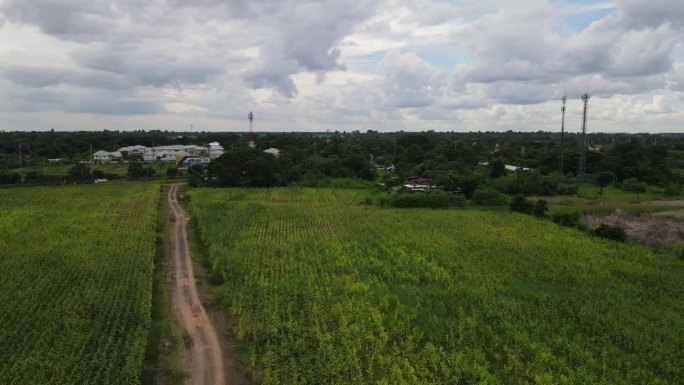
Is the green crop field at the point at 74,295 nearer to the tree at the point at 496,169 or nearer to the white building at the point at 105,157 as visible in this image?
the tree at the point at 496,169

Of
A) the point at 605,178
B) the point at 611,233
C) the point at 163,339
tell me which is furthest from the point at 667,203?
the point at 163,339

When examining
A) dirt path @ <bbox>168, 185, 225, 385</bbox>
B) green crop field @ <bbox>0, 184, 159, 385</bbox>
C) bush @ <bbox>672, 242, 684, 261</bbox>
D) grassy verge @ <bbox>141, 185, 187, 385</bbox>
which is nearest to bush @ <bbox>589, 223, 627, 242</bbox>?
bush @ <bbox>672, 242, 684, 261</bbox>

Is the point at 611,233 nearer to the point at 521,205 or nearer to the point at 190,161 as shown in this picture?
the point at 521,205

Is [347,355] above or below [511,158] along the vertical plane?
below

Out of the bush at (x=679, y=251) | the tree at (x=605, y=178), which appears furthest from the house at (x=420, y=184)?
the bush at (x=679, y=251)

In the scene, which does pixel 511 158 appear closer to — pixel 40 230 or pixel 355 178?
pixel 355 178

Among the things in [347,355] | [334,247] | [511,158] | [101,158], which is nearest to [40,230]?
[334,247]
